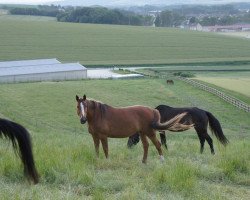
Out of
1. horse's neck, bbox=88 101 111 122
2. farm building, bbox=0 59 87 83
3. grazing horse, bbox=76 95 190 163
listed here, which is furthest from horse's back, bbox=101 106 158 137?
farm building, bbox=0 59 87 83

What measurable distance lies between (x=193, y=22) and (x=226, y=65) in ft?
378

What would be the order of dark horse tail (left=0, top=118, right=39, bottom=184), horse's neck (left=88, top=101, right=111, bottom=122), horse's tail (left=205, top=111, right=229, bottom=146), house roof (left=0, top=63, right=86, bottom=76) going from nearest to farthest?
dark horse tail (left=0, top=118, right=39, bottom=184) < horse's neck (left=88, top=101, right=111, bottom=122) < horse's tail (left=205, top=111, right=229, bottom=146) < house roof (left=0, top=63, right=86, bottom=76)

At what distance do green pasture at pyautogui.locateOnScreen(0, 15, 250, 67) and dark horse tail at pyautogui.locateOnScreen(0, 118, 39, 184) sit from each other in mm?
68330

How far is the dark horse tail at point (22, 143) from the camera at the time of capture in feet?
20.0

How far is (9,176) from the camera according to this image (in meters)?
7.22

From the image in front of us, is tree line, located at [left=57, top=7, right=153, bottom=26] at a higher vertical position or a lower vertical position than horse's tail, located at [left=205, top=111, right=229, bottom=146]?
lower

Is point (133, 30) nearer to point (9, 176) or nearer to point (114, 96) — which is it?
point (114, 96)

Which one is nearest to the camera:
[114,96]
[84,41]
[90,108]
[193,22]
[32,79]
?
[90,108]

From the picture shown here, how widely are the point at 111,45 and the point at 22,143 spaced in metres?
92.9

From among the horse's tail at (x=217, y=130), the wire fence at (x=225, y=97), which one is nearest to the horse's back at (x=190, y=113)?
the horse's tail at (x=217, y=130)

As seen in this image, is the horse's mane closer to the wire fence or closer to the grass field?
the wire fence

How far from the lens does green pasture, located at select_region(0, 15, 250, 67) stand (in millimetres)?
81988

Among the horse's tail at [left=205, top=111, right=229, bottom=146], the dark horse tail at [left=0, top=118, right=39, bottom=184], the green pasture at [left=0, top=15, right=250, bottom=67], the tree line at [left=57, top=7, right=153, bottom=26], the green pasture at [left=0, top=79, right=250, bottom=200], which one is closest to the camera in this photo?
the dark horse tail at [left=0, top=118, right=39, bottom=184]

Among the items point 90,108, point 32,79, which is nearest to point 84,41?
point 32,79
